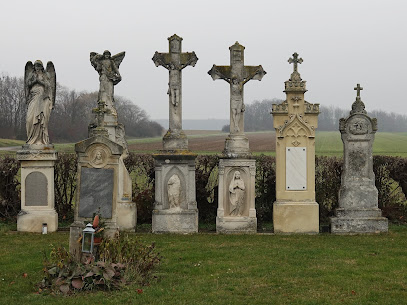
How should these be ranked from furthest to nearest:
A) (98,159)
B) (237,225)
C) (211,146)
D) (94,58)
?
(211,146) < (94,58) < (237,225) < (98,159)

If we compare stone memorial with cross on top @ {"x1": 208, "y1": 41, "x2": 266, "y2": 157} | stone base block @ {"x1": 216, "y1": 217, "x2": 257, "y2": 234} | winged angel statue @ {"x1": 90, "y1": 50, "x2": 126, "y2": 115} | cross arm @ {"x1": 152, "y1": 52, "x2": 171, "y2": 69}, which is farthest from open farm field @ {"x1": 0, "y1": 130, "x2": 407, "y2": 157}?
stone base block @ {"x1": 216, "y1": 217, "x2": 257, "y2": 234}

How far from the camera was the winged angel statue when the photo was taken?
12.9 meters

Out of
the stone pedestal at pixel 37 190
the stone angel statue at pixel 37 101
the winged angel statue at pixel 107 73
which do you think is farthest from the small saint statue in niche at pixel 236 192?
the stone angel statue at pixel 37 101

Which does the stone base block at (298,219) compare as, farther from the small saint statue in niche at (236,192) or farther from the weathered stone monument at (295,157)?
the small saint statue in niche at (236,192)

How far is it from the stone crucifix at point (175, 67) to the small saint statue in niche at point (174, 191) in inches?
47.1

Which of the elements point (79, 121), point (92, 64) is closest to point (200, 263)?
point (92, 64)

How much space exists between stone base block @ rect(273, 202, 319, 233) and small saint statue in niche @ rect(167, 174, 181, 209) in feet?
7.35

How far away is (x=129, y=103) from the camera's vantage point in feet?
193

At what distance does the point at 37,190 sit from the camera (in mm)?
12578

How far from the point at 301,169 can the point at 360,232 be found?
191cm

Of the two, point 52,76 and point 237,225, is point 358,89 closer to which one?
point 237,225

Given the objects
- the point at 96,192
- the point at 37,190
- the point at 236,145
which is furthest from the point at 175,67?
the point at 96,192

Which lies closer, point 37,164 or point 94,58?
point 37,164

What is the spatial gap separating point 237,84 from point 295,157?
214 cm
